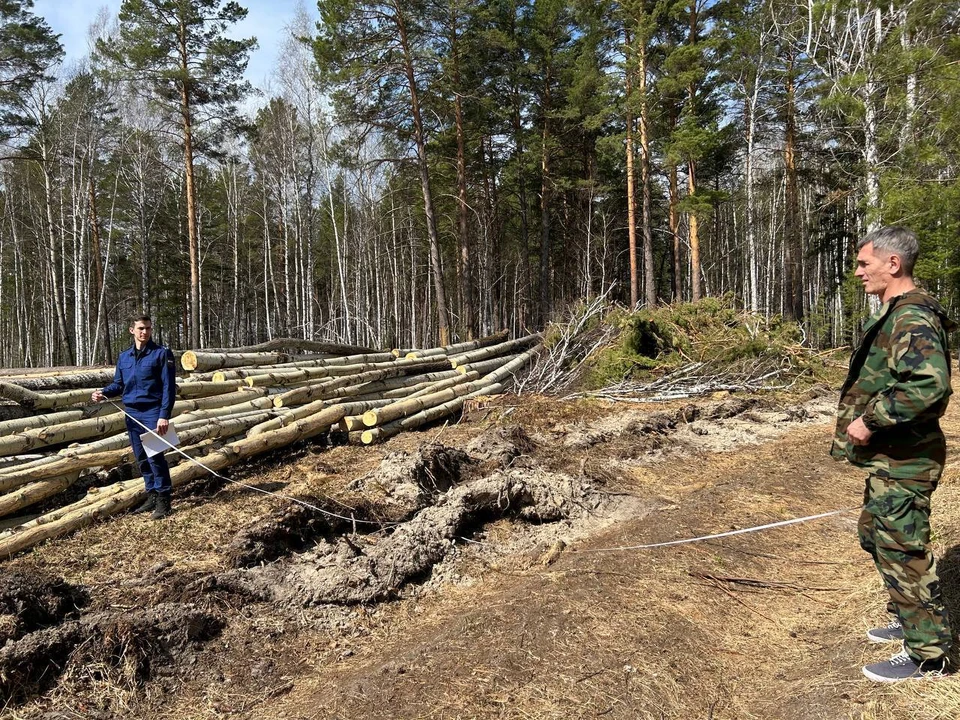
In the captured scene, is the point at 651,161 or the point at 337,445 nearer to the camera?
the point at 337,445

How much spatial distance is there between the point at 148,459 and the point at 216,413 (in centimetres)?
214

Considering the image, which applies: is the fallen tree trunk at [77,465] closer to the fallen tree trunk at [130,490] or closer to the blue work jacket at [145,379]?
the fallen tree trunk at [130,490]

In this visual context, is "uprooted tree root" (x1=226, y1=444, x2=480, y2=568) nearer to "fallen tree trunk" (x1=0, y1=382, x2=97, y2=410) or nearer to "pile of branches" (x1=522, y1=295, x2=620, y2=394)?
"fallen tree trunk" (x1=0, y1=382, x2=97, y2=410)

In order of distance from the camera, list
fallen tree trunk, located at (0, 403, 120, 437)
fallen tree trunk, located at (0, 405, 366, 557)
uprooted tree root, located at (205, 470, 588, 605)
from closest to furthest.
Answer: uprooted tree root, located at (205, 470, 588, 605), fallen tree trunk, located at (0, 405, 366, 557), fallen tree trunk, located at (0, 403, 120, 437)

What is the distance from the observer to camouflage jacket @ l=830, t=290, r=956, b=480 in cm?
223

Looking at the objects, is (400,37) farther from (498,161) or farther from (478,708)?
(478,708)

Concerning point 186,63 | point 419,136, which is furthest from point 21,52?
point 419,136

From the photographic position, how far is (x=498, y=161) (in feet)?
82.2

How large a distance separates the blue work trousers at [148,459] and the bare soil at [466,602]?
34 cm

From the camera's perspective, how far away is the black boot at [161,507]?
513cm

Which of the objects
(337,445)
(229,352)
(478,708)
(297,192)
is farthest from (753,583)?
(297,192)

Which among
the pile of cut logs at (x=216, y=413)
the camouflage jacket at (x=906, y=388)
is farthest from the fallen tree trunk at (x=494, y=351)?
the camouflage jacket at (x=906, y=388)

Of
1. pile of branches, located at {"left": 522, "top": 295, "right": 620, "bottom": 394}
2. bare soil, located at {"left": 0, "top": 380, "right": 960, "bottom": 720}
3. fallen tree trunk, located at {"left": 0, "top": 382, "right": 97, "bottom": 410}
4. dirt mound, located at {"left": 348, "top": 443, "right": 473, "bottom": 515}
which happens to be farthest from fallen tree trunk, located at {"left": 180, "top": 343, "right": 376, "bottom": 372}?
pile of branches, located at {"left": 522, "top": 295, "right": 620, "bottom": 394}

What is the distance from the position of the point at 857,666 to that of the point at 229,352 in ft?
27.3
